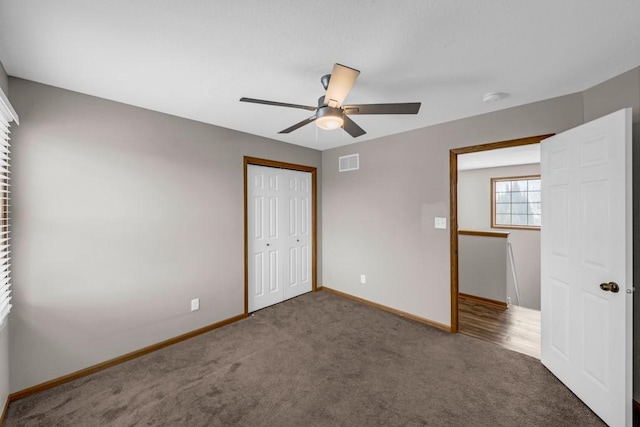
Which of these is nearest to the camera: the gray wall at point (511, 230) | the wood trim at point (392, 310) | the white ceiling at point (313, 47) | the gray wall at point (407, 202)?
the white ceiling at point (313, 47)

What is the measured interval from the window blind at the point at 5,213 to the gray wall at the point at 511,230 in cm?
644

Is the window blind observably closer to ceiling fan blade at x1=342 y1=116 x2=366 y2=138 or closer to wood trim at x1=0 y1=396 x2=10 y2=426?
wood trim at x1=0 y1=396 x2=10 y2=426

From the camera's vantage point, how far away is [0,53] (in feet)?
5.50

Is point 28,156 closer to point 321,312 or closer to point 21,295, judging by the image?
point 21,295

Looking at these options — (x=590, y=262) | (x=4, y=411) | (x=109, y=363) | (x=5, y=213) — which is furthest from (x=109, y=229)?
(x=590, y=262)

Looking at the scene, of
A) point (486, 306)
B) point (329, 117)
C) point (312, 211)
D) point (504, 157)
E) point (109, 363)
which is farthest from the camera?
point (504, 157)

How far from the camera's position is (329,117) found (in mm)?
1715

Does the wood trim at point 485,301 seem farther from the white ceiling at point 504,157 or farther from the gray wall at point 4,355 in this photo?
the gray wall at point 4,355

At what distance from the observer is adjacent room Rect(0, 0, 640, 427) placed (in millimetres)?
1517

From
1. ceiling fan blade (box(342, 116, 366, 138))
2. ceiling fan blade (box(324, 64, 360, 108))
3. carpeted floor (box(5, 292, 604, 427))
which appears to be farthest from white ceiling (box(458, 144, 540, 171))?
ceiling fan blade (box(324, 64, 360, 108))

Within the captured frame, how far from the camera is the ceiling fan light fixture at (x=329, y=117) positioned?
5.62 ft

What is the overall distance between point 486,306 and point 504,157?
9.10 feet

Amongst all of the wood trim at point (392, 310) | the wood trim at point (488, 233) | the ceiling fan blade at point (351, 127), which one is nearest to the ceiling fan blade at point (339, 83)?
the ceiling fan blade at point (351, 127)

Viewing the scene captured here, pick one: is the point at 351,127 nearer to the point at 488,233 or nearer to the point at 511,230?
the point at 488,233
